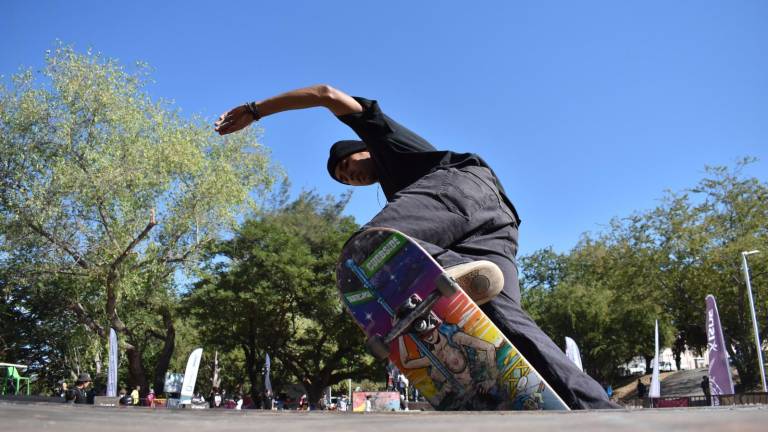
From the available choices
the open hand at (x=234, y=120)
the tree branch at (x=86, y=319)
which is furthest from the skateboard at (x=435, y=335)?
the tree branch at (x=86, y=319)

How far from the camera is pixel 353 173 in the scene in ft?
10.3

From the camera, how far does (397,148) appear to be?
8.88 feet

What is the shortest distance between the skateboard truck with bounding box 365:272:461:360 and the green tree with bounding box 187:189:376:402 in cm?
2093

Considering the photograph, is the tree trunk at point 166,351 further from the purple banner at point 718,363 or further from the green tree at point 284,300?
the purple banner at point 718,363

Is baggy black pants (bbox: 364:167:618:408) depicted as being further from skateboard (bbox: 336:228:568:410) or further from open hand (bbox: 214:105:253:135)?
open hand (bbox: 214:105:253:135)

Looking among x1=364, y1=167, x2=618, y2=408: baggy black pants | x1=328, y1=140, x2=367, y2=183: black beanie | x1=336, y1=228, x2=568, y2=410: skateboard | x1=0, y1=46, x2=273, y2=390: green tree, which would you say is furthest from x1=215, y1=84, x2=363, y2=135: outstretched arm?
x1=0, y1=46, x2=273, y2=390: green tree

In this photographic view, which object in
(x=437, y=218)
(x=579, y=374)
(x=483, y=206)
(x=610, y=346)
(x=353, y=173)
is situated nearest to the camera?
(x=579, y=374)

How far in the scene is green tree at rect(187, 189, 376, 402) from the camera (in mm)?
22953

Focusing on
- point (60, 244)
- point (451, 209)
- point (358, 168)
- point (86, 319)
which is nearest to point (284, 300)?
point (86, 319)

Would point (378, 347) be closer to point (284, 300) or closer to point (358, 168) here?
point (358, 168)

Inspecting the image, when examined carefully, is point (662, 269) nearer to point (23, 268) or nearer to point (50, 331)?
point (23, 268)

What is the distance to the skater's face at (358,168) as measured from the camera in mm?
3100

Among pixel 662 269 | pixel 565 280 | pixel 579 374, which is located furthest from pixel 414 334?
pixel 565 280

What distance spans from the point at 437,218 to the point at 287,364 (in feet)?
86.0
